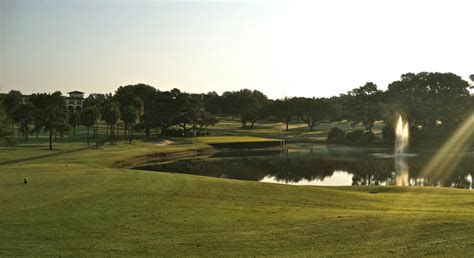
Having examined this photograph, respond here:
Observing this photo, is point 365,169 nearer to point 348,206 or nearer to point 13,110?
point 348,206

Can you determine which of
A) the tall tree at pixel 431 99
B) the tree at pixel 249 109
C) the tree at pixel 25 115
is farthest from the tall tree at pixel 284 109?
the tree at pixel 25 115

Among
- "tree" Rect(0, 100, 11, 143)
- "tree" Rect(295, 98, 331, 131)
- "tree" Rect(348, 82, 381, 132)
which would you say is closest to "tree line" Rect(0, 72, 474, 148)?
"tree" Rect(348, 82, 381, 132)

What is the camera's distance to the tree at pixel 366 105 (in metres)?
110

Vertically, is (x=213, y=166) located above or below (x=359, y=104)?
below

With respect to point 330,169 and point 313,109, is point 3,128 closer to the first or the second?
point 330,169

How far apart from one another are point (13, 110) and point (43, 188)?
68.4 metres

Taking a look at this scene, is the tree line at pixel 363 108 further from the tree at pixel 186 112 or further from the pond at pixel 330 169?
the pond at pixel 330 169

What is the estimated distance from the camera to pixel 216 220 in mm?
17750

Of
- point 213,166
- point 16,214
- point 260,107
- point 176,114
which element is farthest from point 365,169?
point 260,107

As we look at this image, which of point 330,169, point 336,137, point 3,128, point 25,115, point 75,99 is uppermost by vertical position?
point 75,99

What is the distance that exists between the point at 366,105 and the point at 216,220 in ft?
332

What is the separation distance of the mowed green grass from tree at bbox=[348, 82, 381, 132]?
84316 mm

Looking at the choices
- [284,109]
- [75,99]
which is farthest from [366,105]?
[75,99]

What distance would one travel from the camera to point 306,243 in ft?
46.5
